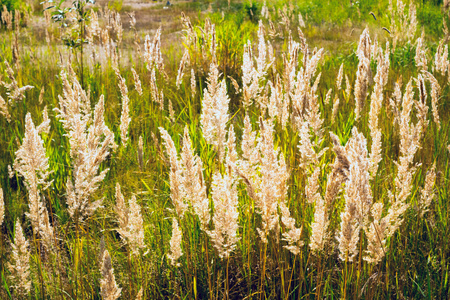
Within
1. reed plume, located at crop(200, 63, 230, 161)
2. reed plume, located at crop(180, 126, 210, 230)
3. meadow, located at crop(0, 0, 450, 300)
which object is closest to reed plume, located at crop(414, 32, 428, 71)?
meadow, located at crop(0, 0, 450, 300)

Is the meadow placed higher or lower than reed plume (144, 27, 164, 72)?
lower

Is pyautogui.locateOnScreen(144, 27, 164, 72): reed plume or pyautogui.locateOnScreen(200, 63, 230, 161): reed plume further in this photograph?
pyautogui.locateOnScreen(144, 27, 164, 72): reed plume

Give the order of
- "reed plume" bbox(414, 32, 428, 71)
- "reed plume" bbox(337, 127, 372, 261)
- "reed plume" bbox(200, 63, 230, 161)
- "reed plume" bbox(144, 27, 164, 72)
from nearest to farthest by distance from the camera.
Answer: "reed plume" bbox(337, 127, 372, 261) < "reed plume" bbox(200, 63, 230, 161) < "reed plume" bbox(414, 32, 428, 71) < "reed plume" bbox(144, 27, 164, 72)

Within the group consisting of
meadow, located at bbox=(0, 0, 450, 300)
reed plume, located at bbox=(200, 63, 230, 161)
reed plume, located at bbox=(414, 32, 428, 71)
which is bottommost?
meadow, located at bbox=(0, 0, 450, 300)

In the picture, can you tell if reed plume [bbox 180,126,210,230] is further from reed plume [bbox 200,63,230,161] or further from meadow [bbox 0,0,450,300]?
reed plume [bbox 200,63,230,161]

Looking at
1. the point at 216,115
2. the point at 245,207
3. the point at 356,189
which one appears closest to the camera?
the point at 356,189

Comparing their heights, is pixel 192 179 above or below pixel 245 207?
above

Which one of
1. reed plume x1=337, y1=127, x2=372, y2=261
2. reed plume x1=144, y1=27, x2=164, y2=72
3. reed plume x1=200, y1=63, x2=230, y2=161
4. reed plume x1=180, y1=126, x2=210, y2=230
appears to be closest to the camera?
reed plume x1=337, y1=127, x2=372, y2=261

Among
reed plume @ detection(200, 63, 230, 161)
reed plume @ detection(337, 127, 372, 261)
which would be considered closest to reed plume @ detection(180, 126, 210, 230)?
reed plume @ detection(200, 63, 230, 161)

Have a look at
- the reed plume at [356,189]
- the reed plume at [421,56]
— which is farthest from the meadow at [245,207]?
the reed plume at [421,56]

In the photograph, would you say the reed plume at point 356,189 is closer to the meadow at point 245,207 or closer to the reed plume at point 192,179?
the meadow at point 245,207

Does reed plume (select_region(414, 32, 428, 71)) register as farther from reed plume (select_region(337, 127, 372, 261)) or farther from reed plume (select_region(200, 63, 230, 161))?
reed plume (select_region(337, 127, 372, 261))

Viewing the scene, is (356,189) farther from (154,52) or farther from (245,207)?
(154,52)

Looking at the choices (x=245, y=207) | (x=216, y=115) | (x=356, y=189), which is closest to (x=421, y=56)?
(x=245, y=207)
